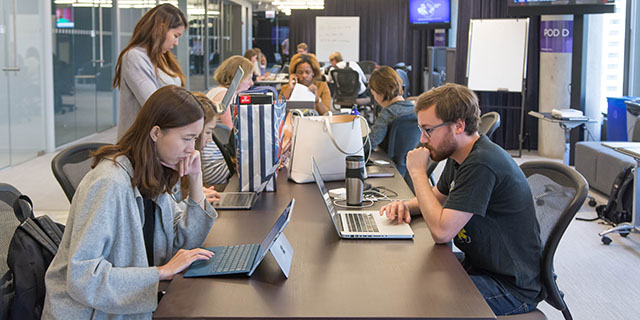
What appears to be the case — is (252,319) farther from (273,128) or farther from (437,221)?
(273,128)

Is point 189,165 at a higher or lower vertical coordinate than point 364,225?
higher

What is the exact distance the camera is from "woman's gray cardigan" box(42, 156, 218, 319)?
61.8 inches

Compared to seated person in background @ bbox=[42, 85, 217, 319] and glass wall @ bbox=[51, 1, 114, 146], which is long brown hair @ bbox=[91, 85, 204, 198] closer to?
seated person in background @ bbox=[42, 85, 217, 319]

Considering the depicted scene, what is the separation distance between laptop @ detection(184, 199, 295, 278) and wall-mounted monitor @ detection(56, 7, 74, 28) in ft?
23.1

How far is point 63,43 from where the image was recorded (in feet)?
26.9

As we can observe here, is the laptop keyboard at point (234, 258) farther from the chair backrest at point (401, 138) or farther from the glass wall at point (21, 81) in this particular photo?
the glass wall at point (21, 81)

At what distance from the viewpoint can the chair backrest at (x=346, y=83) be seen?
10.6m

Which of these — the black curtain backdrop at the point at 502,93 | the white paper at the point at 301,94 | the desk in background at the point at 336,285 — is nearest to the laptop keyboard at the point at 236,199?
the desk in background at the point at 336,285

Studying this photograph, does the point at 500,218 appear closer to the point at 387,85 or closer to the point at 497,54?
the point at 387,85

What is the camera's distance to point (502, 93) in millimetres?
8469

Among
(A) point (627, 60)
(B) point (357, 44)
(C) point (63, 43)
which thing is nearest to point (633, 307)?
(A) point (627, 60)

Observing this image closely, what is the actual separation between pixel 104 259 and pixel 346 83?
9173 millimetres

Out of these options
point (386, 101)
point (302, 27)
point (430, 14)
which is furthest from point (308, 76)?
point (302, 27)

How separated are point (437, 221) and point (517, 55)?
6.26 m
